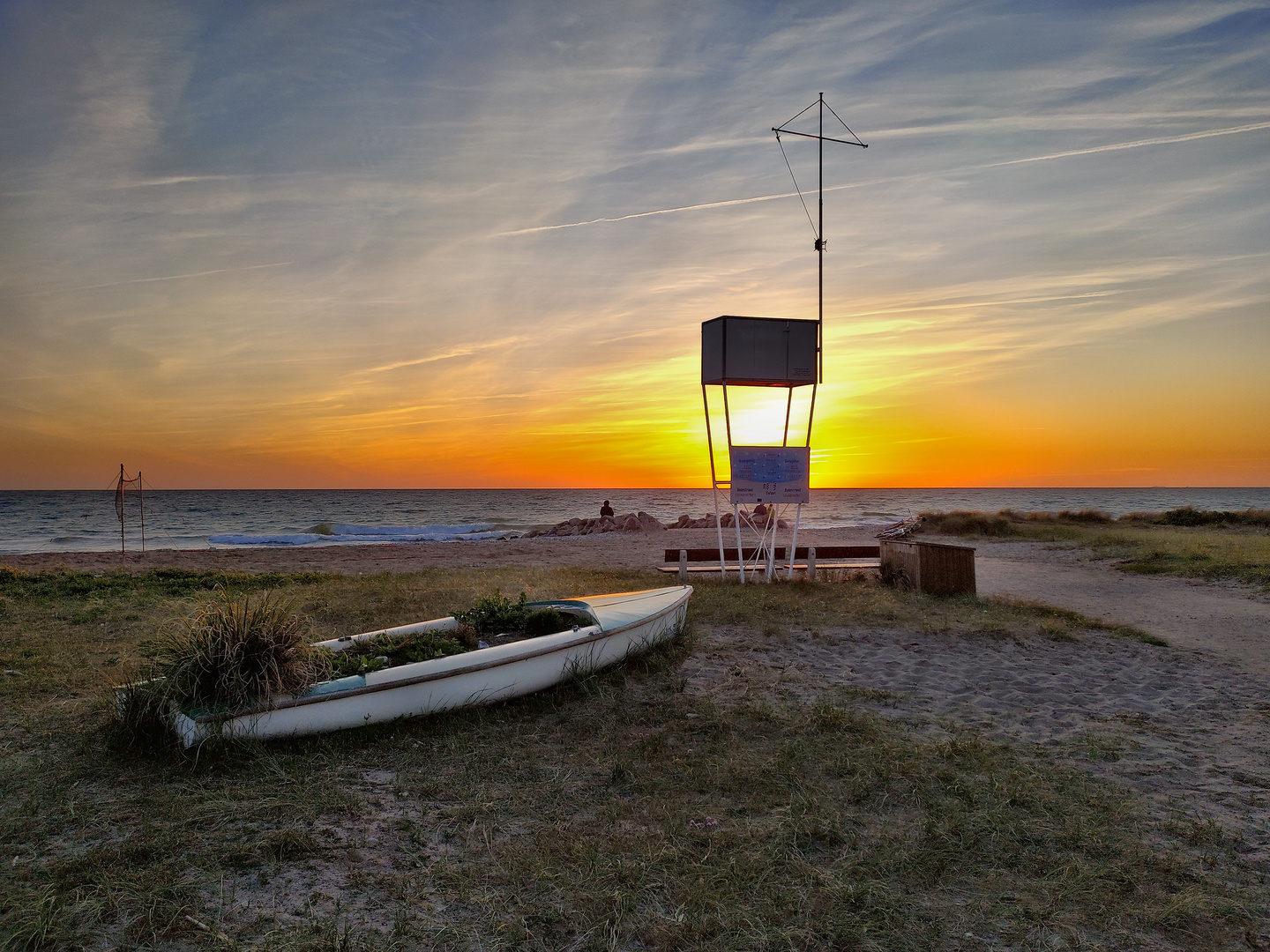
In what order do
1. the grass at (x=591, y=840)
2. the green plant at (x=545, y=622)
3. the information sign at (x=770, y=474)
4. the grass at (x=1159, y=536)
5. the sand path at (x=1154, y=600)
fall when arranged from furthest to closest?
the grass at (x=1159, y=536) < the information sign at (x=770, y=474) < the sand path at (x=1154, y=600) < the green plant at (x=545, y=622) < the grass at (x=591, y=840)

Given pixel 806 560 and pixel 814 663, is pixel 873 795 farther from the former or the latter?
pixel 806 560

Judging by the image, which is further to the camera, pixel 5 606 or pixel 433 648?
pixel 5 606

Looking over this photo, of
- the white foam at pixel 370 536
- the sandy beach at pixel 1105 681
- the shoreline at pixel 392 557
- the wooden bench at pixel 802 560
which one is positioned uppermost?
the wooden bench at pixel 802 560

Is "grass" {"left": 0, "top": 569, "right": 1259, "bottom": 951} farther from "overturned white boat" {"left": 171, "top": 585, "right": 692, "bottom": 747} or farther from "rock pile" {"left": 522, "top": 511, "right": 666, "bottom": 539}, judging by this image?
"rock pile" {"left": 522, "top": 511, "right": 666, "bottom": 539}

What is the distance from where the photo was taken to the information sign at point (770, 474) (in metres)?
11.2

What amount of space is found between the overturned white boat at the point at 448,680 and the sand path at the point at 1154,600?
547 centimetres

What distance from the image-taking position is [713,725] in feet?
16.4

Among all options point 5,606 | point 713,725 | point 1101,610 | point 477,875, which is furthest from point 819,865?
point 5,606

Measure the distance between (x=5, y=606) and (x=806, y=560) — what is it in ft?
35.4

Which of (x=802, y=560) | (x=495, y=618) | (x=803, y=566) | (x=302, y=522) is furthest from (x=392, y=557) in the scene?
(x=302, y=522)

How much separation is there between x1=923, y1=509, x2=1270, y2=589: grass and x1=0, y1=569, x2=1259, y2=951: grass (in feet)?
34.1

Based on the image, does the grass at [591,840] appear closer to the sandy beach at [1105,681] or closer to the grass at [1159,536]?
the sandy beach at [1105,681]

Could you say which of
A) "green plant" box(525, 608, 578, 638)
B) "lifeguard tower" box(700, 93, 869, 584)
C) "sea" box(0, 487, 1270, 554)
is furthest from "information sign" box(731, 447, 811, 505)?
"sea" box(0, 487, 1270, 554)

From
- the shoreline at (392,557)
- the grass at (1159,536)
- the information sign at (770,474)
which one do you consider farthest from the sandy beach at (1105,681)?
the shoreline at (392,557)
